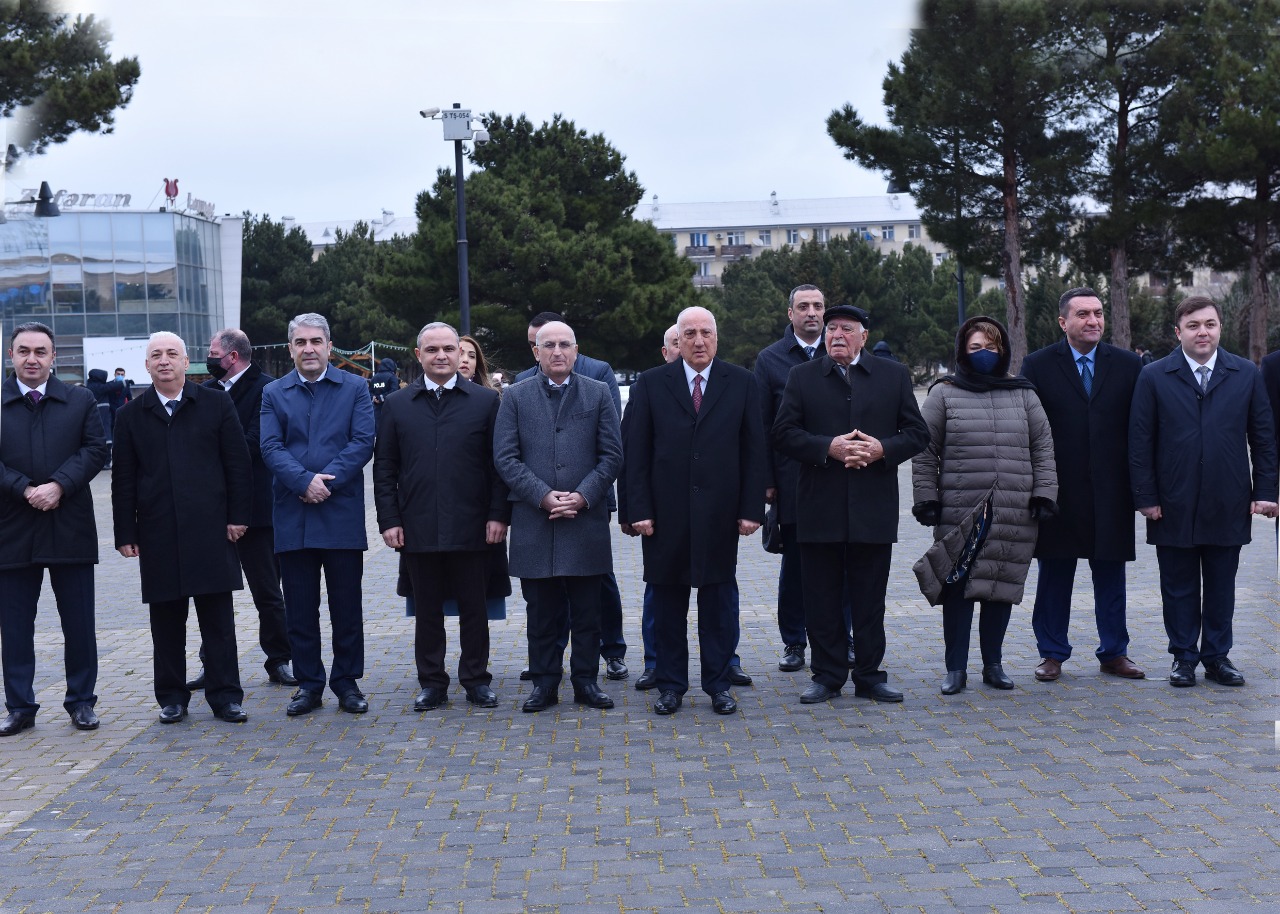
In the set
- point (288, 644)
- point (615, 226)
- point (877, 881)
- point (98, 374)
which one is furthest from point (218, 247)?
point (877, 881)

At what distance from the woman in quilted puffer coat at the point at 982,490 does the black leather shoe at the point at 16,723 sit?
179 inches

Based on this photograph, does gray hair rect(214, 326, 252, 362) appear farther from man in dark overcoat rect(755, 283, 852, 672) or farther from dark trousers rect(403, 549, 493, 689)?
man in dark overcoat rect(755, 283, 852, 672)

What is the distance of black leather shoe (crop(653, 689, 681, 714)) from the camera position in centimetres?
756

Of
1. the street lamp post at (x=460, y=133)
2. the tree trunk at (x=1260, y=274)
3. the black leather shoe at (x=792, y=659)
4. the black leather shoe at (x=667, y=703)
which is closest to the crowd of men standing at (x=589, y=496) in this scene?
the black leather shoe at (x=667, y=703)

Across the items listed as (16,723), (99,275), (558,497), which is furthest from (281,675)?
(99,275)

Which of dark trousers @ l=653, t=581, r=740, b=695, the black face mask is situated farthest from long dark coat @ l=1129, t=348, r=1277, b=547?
the black face mask

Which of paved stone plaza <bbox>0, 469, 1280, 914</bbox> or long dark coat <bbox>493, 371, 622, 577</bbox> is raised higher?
long dark coat <bbox>493, 371, 622, 577</bbox>

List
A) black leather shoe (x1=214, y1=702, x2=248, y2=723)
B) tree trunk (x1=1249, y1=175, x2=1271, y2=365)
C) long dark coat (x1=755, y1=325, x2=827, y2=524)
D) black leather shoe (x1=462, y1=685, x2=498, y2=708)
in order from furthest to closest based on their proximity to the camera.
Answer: tree trunk (x1=1249, y1=175, x2=1271, y2=365)
long dark coat (x1=755, y1=325, x2=827, y2=524)
black leather shoe (x1=462, y1=685, x2=498, y2=708)
black leather shoe (x1=214, y1=702, x2=248, y2=723)

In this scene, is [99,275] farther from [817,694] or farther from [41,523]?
[817,694]

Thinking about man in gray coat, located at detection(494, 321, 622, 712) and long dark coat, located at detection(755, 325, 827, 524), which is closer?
man in gray coat, located at detection(494, 321, 622, 712)

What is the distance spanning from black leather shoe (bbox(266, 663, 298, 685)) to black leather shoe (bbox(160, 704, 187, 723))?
95 cm

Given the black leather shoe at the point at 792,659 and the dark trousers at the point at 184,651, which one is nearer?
the dark trousers at the point at 184,651

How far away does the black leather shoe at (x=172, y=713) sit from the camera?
25.1 feet

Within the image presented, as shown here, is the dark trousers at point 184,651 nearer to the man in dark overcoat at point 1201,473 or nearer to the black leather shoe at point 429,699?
the black leather shoe at point 429,699
